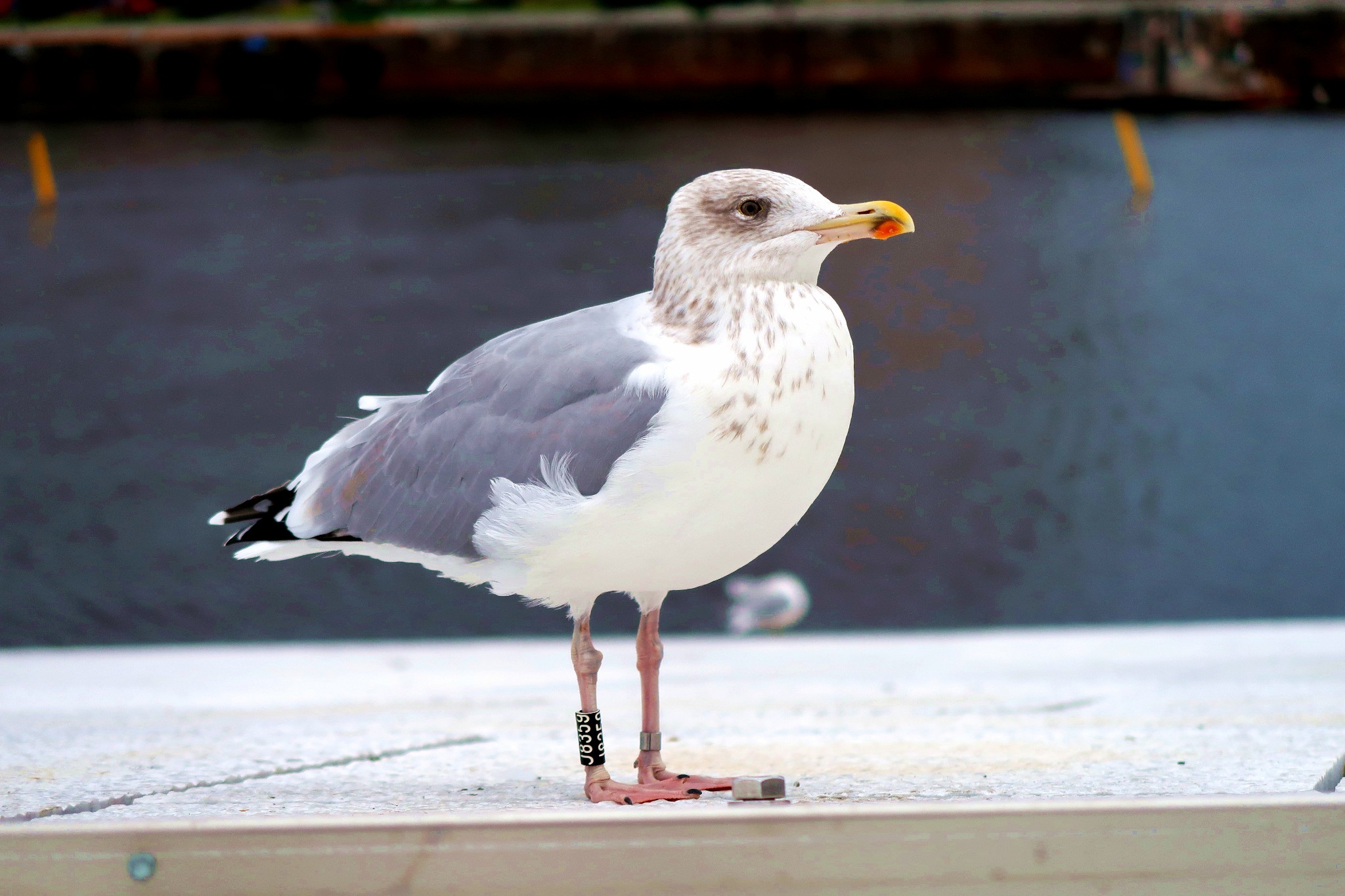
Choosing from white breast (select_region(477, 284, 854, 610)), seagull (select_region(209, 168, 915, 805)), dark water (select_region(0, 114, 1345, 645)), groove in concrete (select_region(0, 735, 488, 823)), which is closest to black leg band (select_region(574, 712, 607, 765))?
seagull (select_region(209, 168, 915, 805))

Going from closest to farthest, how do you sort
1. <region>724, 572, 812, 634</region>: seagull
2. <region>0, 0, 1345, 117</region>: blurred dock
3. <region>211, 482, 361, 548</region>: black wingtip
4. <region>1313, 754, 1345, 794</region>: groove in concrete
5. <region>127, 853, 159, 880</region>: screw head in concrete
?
1. <region>127, 853, 159, 880</region>: screw head in concrete
2. <region>1313, 754, 1345, 794</region>: groove in concrete
3. <region>211, 482, 361, 548</region>: black wingtip
4. <region>724, 572, 812, 634</region>: seagull
5. <region>0, 0, 1345, 117</region>: blurred dock

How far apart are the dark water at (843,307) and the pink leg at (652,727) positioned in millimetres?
7345

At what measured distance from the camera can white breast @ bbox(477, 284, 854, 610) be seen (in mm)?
1741

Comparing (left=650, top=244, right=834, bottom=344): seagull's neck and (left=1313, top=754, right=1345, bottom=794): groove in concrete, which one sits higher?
(left=650, top=244, right=834, bottom=344): seagull's neck

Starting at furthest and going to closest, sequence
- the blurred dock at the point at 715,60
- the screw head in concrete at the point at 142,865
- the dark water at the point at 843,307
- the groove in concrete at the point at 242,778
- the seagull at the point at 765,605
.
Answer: the blurred dock at the point at 715,60, the dark water at the point at 843,307, the seagull at the point at 765,605, the groove in concrete at the point at 242,778, the screw head in concrete at the point at 142,865

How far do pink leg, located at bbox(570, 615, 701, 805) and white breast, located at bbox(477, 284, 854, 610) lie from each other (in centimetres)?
15

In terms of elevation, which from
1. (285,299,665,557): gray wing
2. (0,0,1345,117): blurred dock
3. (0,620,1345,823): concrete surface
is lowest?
(0,620,1345,823): concrete surface

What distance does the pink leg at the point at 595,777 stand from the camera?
1.86 meters

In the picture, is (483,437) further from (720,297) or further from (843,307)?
(843,307)

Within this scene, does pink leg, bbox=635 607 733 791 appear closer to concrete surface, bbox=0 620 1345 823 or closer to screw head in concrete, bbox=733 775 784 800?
concrete surface, bbox=0 620 1345 823

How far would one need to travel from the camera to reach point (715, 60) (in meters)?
15.1

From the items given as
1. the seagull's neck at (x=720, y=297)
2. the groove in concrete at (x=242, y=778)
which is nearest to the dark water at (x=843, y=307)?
the groove in concrete at (x=242, y=778)

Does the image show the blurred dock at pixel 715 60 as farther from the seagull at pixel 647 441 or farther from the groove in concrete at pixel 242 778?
the seagull at pixel 647 441

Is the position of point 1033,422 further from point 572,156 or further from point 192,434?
point 192,434
